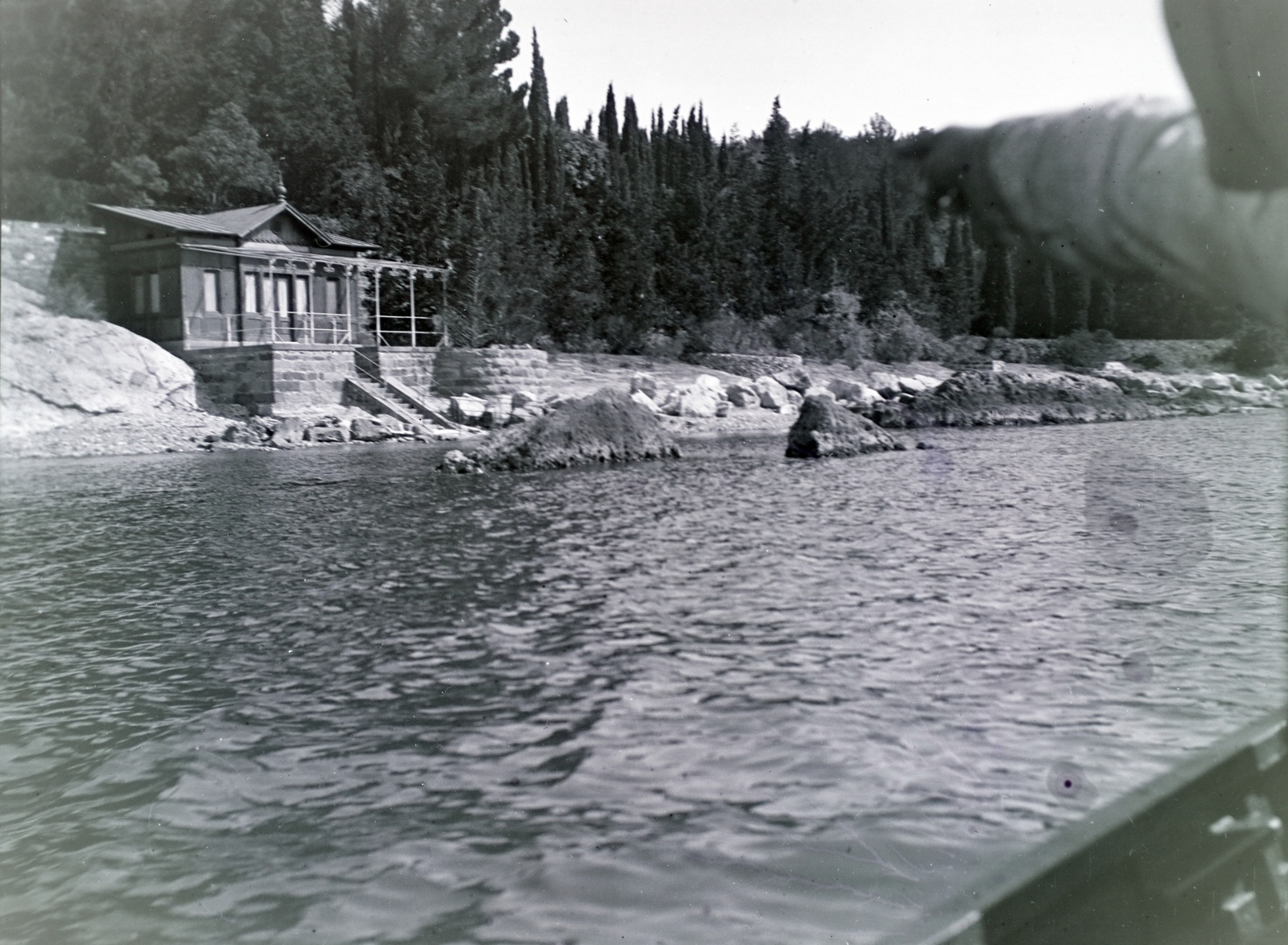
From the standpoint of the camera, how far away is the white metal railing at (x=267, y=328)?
23.6 metres

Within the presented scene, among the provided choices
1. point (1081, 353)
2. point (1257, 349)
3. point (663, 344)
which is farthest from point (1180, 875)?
point (663, 344)

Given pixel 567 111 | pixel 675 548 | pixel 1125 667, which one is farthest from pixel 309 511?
pixel 567 111

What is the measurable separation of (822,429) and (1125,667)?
36.7 ft

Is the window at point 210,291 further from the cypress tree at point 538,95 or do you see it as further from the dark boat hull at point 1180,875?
the dark boat hull at point 1180,875

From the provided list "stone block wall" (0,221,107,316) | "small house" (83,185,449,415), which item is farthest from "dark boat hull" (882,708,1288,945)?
"stone block wall" (0,221,107,316)

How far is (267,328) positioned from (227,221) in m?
2.62

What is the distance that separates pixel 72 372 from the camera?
19.5m

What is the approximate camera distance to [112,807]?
125 inches

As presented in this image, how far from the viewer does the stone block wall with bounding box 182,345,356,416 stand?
20.9 m

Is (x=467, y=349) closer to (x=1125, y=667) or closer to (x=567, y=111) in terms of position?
(x=567, y=111)

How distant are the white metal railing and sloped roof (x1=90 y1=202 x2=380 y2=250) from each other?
1.76 metres

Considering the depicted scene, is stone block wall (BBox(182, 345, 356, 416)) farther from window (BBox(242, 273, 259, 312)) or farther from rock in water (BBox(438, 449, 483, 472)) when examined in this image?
rock in water (BBox(438, 449, 483, 472))

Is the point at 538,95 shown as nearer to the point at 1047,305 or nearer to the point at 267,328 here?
the point at 267,328

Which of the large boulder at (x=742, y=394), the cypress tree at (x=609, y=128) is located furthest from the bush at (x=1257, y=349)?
the cypress tree at (x=609, y=128)
